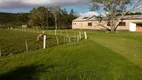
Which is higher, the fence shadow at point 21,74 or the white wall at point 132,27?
the white wall at point 132,27

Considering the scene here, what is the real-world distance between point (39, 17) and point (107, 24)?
24742mm

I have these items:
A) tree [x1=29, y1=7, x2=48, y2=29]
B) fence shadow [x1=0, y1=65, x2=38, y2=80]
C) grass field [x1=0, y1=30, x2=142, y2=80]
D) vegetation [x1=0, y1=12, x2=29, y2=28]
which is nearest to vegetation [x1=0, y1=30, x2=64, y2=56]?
grass field [x1=0, y1=30, x2=142, y2=80]

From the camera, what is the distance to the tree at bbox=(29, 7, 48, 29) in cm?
8106

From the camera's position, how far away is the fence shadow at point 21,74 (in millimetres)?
10686

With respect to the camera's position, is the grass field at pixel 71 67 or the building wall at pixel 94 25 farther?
the building wall at pixel 94 25

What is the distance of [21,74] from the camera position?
37.2ft

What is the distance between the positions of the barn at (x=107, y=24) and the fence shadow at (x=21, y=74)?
52.6 m

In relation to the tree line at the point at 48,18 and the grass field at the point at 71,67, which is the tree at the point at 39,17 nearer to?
the tree line at the point at 48,18

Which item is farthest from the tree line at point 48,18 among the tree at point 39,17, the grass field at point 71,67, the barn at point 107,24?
the grass field at point 71,67

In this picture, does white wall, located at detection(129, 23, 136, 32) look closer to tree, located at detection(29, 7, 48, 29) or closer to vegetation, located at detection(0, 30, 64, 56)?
tree, located at detection(29, 7, 48, 29)

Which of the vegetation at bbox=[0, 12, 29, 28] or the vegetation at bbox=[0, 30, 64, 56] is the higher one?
the vegetation at bbox=[0, 12, 29, 28]

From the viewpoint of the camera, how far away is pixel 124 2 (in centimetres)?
5956

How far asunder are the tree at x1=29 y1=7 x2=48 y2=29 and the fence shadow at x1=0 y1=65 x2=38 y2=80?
6938cm

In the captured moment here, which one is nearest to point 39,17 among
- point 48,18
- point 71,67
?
point 48,18
